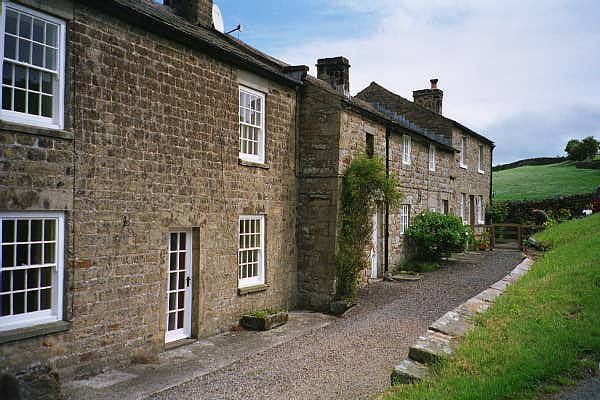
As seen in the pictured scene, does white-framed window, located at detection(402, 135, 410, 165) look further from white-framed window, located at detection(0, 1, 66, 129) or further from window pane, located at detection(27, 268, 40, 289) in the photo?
window pane, located at detection(27, 268, 40, 289)

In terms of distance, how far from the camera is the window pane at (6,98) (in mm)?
7445

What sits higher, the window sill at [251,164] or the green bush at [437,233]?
the window sill at [251,164]

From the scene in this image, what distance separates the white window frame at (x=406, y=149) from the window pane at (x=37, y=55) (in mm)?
14220

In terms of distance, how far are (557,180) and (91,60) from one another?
147 feet

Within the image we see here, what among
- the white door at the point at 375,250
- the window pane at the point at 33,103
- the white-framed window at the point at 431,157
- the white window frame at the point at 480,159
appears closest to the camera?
the window pane at the point at 33,103

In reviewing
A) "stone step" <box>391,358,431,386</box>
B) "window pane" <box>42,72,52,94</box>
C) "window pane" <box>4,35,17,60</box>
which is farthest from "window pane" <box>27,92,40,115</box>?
"stone step" <box>391,358,431,386</box>

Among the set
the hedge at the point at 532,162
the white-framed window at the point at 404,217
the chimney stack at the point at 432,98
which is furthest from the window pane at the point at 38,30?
the hedge at the point at 532,162

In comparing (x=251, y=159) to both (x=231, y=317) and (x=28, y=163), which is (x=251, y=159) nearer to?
(x=231, y=317)

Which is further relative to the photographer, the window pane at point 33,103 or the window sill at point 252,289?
the window sill at point 252,289

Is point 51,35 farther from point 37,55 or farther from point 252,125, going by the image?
point 252,125

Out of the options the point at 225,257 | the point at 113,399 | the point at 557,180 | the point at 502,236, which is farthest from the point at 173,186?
the point at 557,180

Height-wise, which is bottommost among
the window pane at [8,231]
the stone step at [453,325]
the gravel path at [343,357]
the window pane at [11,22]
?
the gravel path at [343,357]

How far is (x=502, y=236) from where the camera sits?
30.0 metres

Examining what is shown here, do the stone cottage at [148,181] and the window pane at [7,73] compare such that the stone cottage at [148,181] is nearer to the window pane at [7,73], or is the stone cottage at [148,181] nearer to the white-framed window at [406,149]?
the window pane at [7,73]
